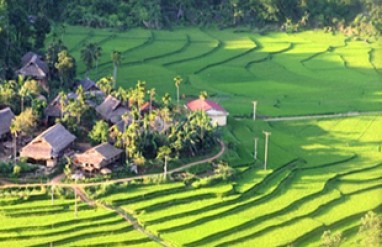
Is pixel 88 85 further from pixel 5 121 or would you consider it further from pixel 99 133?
pixel 99 133

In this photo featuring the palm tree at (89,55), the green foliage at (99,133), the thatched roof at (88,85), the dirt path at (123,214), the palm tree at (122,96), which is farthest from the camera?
the palm tree at (89,55)

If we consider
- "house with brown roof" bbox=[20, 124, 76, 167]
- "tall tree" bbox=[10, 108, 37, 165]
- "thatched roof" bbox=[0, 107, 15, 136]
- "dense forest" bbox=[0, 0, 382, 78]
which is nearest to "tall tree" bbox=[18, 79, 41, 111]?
"thatched roof" bbox=[0, 107, 15, 136]

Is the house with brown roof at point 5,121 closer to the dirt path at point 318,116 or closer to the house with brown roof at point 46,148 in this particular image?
the house with brown roof at point 46,148

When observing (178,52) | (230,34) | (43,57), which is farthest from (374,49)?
(43,57)

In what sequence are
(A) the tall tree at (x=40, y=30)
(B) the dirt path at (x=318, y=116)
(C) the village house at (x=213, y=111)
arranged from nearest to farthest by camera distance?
(C) the village house at (x=213, y=111)
(B) the dirt path at (x=318, y=116)
(A) the tall tree at (x=40, y=30)

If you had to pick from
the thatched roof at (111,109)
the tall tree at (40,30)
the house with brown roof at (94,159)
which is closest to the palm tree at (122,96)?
the thatched roof at (111,109)
